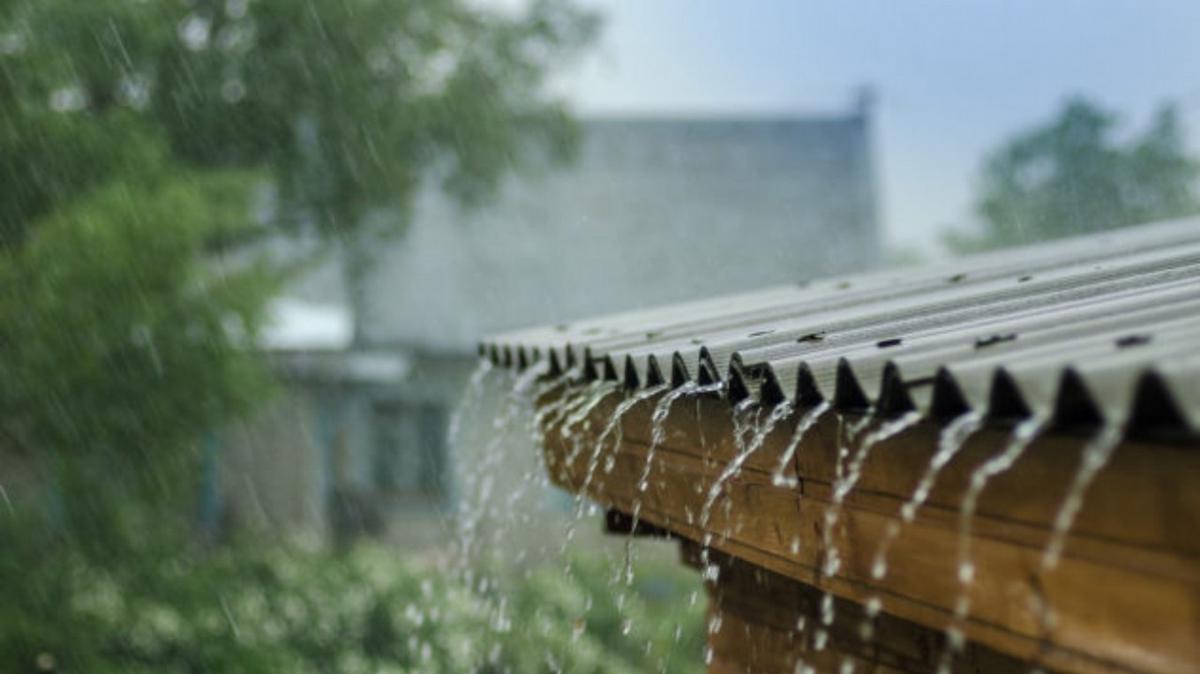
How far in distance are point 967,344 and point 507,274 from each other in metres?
16.7

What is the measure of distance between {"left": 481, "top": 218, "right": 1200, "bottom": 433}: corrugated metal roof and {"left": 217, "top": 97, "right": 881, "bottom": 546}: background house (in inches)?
448

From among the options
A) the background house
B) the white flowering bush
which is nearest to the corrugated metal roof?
the white flowering bush

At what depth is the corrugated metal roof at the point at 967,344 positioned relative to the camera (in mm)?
1456

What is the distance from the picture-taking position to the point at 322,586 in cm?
1102

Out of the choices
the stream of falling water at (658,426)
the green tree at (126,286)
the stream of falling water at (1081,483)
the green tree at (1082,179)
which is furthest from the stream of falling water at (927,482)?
the green tree at (1082,179)

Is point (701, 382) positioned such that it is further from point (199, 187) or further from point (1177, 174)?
point (1177, 174)

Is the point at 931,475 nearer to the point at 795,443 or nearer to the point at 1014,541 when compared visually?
the point at 1014,541

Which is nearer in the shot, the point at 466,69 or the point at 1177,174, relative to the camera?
the point at 466,69

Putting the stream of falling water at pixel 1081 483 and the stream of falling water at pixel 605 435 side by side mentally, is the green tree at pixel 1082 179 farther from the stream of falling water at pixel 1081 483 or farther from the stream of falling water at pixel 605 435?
the stream of falling water at pixel 1081 483

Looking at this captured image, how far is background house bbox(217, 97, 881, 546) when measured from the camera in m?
16.7

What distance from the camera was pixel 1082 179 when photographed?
115 feet

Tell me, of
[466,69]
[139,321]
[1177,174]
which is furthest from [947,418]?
[1177,174]

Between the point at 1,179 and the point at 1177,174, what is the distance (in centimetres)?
3179

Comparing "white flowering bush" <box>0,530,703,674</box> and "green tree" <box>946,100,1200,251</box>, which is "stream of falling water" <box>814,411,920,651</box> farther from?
"green tree" <box>946,100,1200,251</box>
